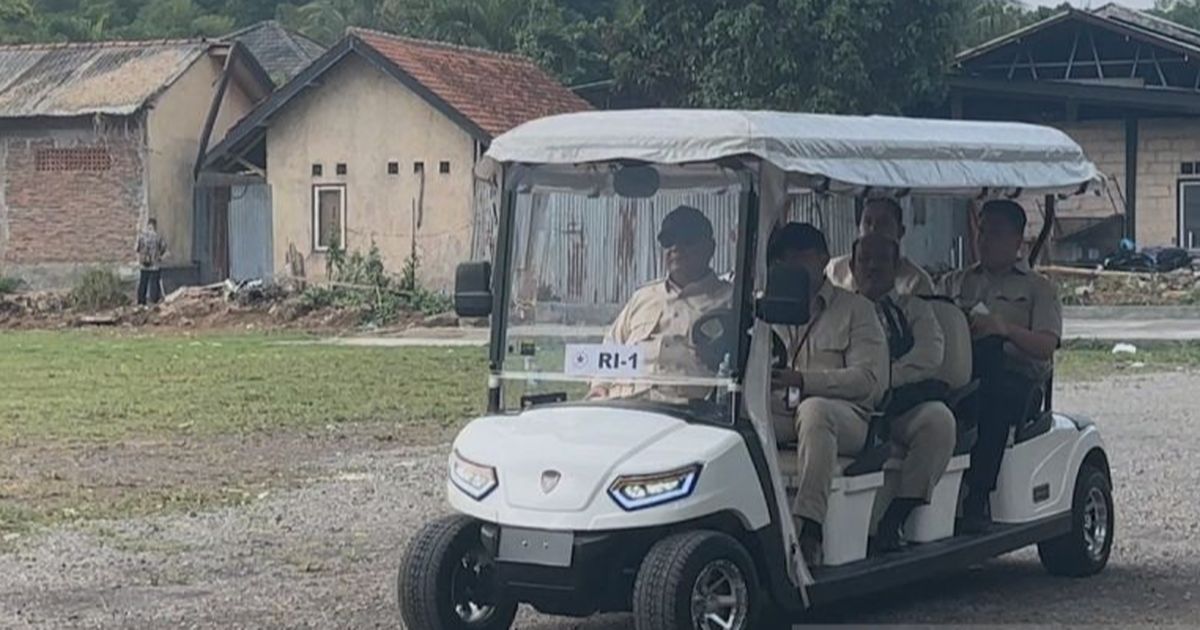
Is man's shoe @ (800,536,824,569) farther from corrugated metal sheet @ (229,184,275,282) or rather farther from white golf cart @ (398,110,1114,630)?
corrugated metal sheet @ (229,184,275,282)

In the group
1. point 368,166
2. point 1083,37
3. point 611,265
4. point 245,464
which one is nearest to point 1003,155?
point 611,265

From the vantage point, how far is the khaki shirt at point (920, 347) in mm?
9430

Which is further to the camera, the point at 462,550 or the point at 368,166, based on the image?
the point at 368,166

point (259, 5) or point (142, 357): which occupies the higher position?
point (259, 5)

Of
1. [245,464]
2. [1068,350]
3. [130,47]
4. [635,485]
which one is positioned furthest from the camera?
[130,47]

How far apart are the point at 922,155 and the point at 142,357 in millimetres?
18578

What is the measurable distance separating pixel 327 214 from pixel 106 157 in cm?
472

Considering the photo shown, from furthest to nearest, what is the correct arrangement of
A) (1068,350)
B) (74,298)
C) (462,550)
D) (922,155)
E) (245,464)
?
(74,298) → (1068,350) → (245,464) → (922,155) → (462,550)

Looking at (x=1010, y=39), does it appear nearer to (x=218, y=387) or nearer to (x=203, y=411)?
(x=218, y=387)

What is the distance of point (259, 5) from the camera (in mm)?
73500

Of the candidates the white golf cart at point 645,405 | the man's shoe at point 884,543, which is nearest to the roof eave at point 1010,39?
the man's shoe at point 884,543

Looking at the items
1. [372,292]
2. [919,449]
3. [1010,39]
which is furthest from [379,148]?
[919,449]

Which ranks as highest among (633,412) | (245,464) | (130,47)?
(130,47)

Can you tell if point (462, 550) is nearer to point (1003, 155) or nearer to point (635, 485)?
point (635, 485)
